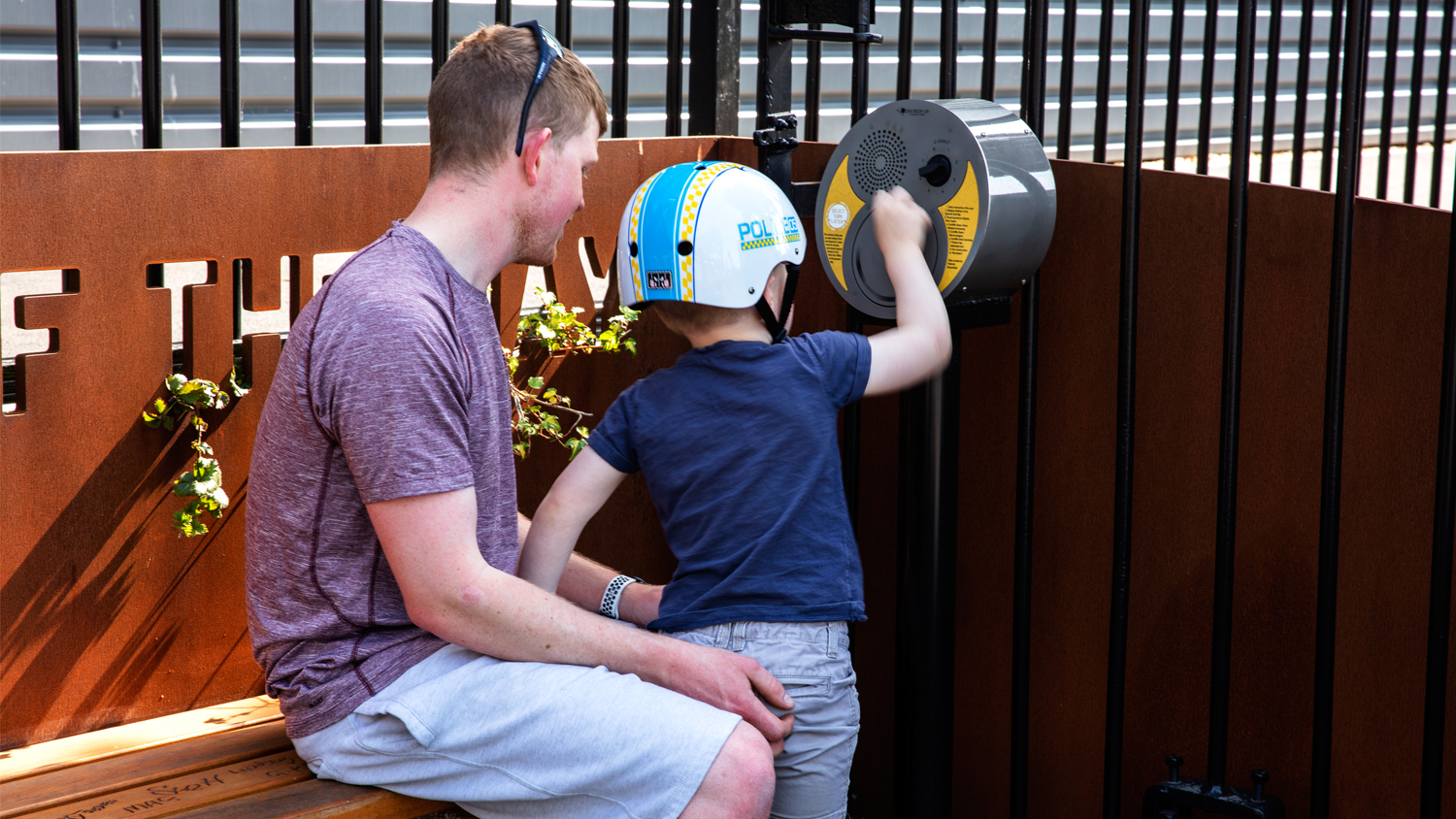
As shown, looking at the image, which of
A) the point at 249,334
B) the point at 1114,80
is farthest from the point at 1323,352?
the point at 1114,80

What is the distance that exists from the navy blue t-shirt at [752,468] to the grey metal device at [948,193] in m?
0.27

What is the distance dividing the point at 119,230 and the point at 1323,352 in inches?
97.5

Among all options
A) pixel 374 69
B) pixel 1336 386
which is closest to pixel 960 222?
pixel 1336 386

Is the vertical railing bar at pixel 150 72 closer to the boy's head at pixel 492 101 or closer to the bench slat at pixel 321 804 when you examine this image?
the boy's head at pixel 492 101

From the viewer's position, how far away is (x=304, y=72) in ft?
9.46

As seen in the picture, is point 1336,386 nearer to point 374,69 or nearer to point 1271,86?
point 1271,86

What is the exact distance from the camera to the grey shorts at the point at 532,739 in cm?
194

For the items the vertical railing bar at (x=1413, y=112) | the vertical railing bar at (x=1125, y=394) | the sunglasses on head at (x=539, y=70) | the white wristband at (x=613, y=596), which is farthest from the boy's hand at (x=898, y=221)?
the vertical railing bar at (x=1413, y=112)

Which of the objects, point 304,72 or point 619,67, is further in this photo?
point 619,67

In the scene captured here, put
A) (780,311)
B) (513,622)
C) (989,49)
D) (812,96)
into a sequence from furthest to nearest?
1. (812,96)
2. (989,49)
3. (780,311)
4. (513,622)

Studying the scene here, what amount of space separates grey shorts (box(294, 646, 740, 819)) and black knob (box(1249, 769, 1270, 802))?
1.12 meters

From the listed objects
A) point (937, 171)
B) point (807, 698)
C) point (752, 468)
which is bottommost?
point (807, 698)

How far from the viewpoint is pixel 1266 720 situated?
8.64 ft

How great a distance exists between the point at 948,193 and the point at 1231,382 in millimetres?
636
